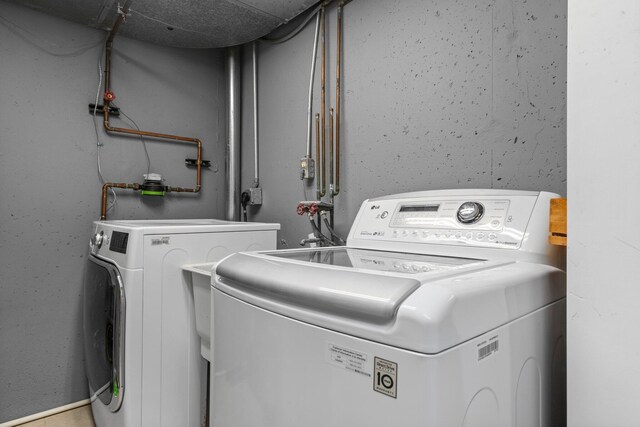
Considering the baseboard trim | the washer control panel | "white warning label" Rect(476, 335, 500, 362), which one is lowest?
the baseboard trim

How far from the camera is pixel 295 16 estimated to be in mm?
1929

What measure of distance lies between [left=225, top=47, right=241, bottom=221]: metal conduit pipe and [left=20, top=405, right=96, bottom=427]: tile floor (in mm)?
1301

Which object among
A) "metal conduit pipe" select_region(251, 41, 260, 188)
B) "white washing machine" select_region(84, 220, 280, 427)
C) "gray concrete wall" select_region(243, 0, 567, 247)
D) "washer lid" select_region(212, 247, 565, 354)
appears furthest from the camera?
"metal conduit pipe" select_region(251, 41, 260, 188)

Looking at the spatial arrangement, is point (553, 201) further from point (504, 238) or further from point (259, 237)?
point (259, 237)

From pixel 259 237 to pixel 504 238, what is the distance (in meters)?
1.09

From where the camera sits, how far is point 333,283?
2.01 feet

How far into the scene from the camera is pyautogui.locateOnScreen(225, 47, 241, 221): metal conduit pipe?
2.29 m

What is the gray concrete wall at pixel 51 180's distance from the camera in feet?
5.62

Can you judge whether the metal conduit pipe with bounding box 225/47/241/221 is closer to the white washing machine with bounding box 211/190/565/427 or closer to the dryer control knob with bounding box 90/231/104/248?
the dryer control knob with bounding box 90/231/104/248

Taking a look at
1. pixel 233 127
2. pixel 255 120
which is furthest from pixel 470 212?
pixel 233 127

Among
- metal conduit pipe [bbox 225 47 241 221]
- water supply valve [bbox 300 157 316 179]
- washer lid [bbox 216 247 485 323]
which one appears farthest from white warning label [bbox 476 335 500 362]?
metal conduit pipe [bbox 225 47 241 221]

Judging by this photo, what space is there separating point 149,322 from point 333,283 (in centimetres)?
105

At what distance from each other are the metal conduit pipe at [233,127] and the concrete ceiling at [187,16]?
0.86 ft

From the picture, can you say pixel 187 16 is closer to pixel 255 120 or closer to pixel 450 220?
pixel 255 120
